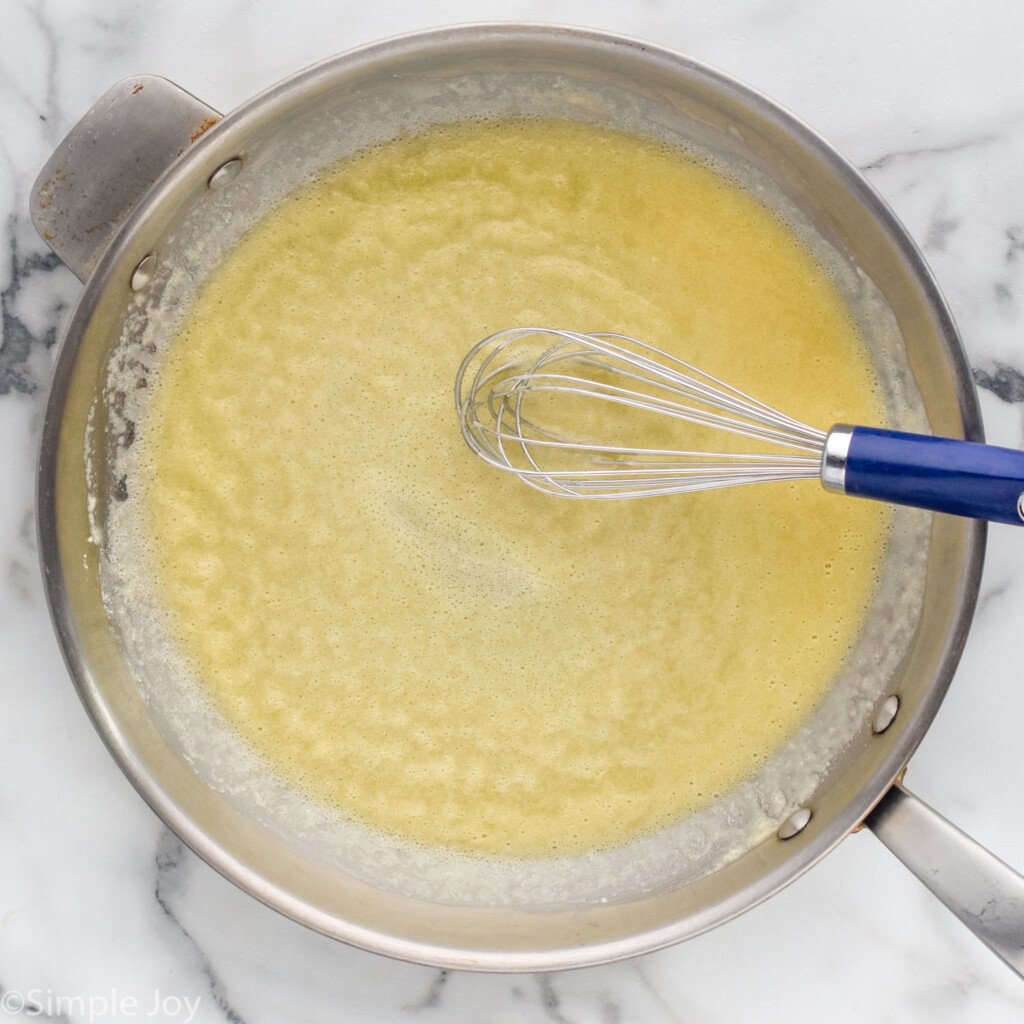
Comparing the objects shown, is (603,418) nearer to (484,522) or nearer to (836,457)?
(484,522)

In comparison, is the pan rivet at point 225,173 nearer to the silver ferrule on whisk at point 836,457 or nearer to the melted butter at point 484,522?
the melted butter at point 484,522

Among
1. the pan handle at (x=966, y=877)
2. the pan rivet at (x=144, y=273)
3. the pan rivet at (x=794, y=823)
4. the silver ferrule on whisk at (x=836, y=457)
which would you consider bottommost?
the pan rivet at (x=794, y=823)

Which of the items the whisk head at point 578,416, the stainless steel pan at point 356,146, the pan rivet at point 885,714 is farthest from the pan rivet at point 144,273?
the pan rivet at point 885,714

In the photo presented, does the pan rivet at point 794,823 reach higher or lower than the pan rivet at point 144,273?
lower

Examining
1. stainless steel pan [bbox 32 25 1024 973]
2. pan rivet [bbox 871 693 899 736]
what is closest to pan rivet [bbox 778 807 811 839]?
stainless steel pan [bbox 32 25 1024 973]

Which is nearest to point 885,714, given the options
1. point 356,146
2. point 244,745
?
point 244,745

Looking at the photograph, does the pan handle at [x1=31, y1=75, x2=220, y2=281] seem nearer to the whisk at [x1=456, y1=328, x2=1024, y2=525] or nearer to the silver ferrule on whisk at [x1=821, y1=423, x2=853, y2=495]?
the whisk at [x1=456, y1=328, x2=1024, y2=525]

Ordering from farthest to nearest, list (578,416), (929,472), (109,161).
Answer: (578,416) < (109,161) < (929,472)
